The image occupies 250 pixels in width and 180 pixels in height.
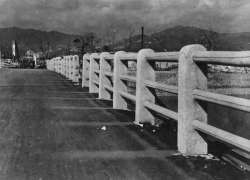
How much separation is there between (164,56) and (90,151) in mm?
1662

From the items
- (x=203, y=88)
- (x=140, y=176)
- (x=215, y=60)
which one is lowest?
(x=140, y=176)

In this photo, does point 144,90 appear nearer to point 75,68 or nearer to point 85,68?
point 85,68

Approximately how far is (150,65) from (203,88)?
1.80 metres

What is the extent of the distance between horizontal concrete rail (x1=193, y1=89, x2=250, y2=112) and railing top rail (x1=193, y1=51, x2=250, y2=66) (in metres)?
0.30

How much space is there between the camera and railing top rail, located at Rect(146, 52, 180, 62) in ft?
15.1

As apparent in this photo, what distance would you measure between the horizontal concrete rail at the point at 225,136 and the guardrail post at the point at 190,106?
11 cm

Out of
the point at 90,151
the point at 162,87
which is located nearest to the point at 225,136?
the point at 90,151

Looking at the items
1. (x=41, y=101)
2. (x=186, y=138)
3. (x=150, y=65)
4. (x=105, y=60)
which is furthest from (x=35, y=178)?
(x=105, y=60)

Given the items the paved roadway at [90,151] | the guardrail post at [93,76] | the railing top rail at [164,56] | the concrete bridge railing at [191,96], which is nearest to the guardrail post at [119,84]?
the paved roadway at [90,151]

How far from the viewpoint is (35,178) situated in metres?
3.13

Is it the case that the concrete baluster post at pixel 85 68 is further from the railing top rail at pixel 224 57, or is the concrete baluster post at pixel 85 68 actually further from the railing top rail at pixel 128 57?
the railing top rail at pixel 224 57

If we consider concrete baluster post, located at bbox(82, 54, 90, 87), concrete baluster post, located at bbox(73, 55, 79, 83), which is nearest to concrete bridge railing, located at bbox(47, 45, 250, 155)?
concrete baluster post, located at bbox(82, 54, 90, 87)

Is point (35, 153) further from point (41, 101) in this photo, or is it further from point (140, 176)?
point (41, 101)

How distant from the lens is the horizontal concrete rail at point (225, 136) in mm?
3081
